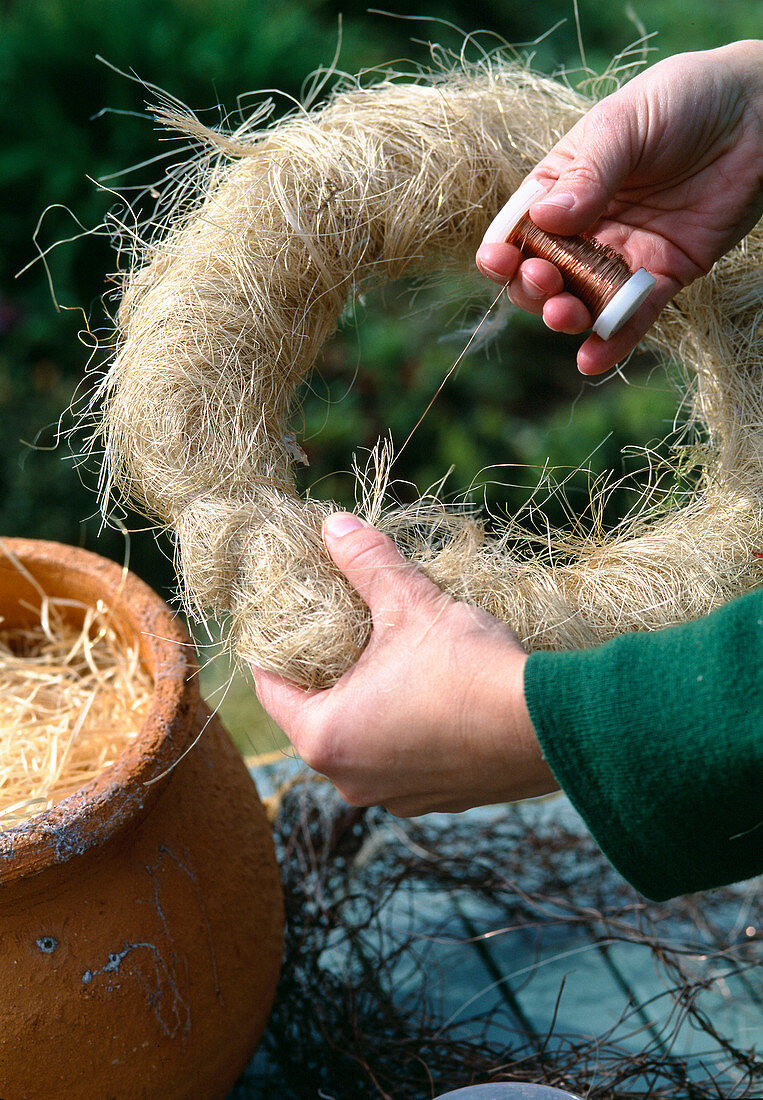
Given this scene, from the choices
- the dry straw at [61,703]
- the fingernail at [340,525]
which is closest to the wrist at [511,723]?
the fingernail at [340,525]

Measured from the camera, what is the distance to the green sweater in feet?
2.07

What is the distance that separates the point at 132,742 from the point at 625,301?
23.2 inches

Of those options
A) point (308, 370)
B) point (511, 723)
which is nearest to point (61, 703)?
point (308, 370)

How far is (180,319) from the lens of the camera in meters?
0.81

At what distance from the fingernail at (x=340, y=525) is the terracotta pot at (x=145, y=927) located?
238 mm

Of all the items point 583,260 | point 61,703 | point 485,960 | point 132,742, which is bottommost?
point 485,960

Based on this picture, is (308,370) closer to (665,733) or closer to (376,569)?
(376,569)

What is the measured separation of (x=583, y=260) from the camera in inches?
32.7

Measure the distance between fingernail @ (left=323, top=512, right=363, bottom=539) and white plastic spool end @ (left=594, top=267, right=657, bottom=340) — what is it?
28 cm

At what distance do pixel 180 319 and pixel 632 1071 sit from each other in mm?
891

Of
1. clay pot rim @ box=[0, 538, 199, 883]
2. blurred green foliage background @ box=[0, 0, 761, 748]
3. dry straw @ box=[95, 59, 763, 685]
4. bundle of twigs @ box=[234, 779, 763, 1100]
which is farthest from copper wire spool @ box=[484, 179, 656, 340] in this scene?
blurred green foliage background @ box=[0, 0, 761, 748]

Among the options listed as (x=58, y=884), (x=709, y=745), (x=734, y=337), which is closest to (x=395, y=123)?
(x=734, y=337)

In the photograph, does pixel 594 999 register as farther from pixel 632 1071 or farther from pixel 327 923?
pixel 327 923

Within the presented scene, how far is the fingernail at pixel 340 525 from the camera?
2.50 ft
